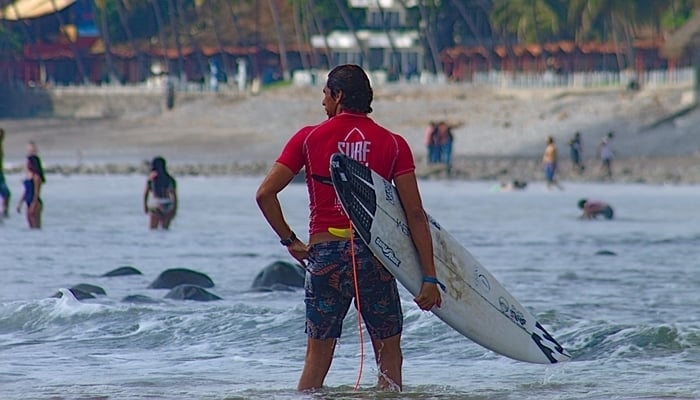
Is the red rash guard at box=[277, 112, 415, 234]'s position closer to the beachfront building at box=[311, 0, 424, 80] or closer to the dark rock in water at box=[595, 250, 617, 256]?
the dark rock in water at box=[595, 250, 617, 256]

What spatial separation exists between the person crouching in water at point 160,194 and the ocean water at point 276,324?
0.26 metres

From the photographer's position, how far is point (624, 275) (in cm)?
1416

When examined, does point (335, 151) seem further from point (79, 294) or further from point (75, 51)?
point (75, 51)

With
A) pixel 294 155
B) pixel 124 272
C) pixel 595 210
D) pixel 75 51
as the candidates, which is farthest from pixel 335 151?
pixel 75 51

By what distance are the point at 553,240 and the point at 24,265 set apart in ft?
23.9

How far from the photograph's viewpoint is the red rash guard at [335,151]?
21.0ft

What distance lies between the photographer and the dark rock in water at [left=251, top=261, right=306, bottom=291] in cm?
1262

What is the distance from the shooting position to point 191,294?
1159 centimetres

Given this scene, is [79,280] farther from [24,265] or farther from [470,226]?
[470,226]

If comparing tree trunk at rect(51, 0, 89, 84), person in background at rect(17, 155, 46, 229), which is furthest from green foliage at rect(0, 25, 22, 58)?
person in background at rect(17, 155, 46, 229)

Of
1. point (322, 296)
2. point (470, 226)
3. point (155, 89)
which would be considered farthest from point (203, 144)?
point (322, 296)

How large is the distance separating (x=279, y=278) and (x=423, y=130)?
42.8 meters

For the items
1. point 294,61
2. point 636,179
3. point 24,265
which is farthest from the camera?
point 294,61

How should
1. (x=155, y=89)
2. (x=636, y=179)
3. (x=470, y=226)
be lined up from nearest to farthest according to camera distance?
1. (x=470, y=226)
2. (x=636, y=179)
3. (x=155, y=89)
